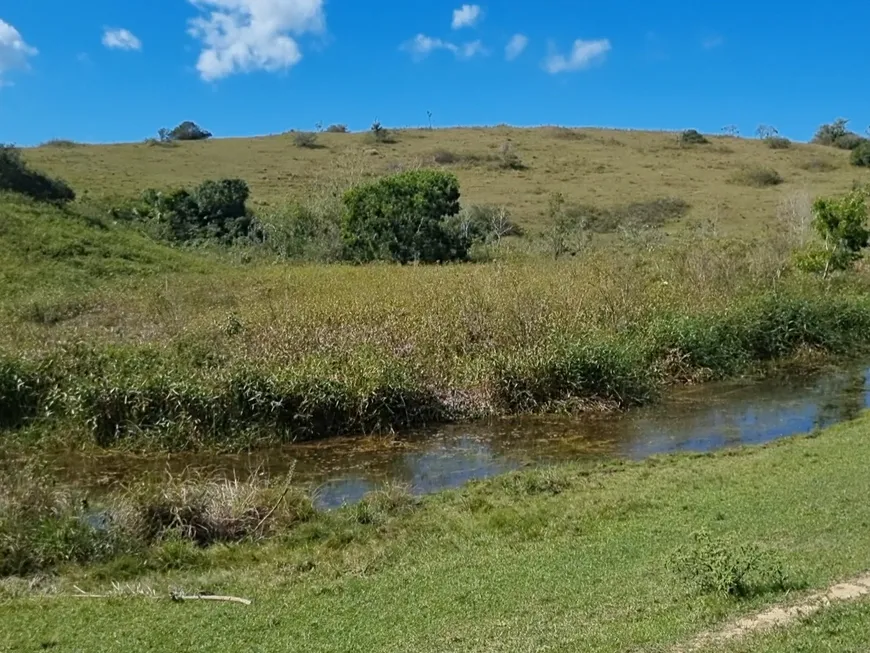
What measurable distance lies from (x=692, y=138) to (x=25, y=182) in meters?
56.5

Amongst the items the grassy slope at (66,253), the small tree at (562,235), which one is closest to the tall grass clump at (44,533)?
the grassy slope at (66,253)

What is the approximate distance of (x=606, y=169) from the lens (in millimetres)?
62719

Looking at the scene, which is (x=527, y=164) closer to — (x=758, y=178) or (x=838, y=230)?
(x=758, y=178)

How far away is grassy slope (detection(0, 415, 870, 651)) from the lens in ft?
20.4

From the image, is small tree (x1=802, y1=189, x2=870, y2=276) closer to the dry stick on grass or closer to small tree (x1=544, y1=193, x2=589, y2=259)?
small tree (x1=544, y1=193, x2=589, y2=259)

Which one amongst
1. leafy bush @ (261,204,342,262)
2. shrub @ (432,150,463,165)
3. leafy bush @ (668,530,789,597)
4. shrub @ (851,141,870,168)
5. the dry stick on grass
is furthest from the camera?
shrub @ (432,150,463,165)

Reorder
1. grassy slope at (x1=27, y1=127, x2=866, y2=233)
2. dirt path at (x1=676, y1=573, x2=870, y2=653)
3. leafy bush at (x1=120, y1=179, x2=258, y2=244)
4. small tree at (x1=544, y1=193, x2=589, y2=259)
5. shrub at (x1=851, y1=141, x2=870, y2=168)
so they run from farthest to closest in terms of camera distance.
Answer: shrub at (x1=851, y1=141, x2=870, y2=168), grassy slope at (x1=27, y1=127, x2=866, y2=233), leafy bush at (x1=120, y1=179, x2=258, y2=244), small tree at (x1=544, y1=193, x2=589, y2=259), dirt path at (x1=676, y1=573, x2=870, y2=653)

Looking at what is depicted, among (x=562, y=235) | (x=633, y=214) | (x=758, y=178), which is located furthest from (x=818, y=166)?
(x=562, y=235)

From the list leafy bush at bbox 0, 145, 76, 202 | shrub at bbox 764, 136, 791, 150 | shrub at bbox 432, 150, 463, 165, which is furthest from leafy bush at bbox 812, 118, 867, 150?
leafy bush at bbox 0, 145, 76, 202

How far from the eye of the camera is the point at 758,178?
2274 inches

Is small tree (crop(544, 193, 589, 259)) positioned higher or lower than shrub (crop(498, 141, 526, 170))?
lower

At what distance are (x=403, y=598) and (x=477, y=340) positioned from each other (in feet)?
37.7

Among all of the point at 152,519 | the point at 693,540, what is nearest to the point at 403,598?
the point at 693,540

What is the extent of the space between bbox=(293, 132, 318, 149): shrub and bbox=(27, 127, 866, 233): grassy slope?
0.88 metres
